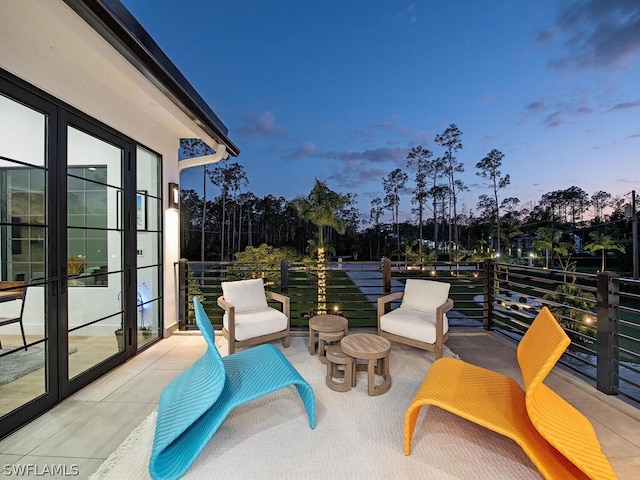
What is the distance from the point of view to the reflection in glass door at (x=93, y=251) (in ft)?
9.18

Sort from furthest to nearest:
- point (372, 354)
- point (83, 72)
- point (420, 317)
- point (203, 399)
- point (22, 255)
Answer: point (420, 317) < point (83, 72) < point (372, 354) < point (22, 255) < point (203, 399)

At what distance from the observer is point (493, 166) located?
810 inches

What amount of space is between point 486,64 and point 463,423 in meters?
10.5

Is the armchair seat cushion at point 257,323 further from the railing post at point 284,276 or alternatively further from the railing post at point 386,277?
the railing post at point 386,277

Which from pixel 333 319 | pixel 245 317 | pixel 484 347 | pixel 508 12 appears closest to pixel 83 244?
pixel 245 317

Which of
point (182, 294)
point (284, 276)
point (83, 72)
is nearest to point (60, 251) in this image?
point (83, 72)

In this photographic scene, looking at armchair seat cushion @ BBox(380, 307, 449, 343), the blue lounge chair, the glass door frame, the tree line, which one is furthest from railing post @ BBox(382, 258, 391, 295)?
the tree line

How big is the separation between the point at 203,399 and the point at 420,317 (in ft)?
8.47

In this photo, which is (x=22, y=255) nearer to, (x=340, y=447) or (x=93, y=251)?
(x=93, y=251)

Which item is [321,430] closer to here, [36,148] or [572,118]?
[36,148]

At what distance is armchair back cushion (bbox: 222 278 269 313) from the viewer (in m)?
3.91

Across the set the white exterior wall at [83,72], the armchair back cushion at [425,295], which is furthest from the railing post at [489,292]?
the white exterior wall at [83,72]

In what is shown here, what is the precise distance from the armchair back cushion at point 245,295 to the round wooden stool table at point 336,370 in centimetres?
155

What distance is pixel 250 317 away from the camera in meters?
3.63
